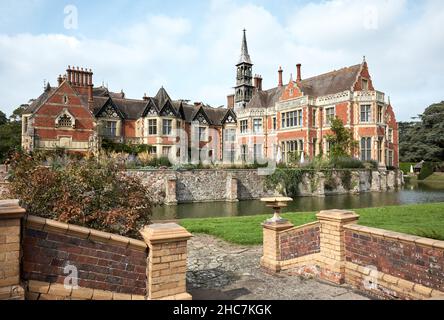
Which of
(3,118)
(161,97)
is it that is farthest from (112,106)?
(3,118)

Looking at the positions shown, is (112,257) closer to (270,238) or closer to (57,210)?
(57,210)

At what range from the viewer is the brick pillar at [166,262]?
3.97 metres

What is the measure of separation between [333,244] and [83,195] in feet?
14.9

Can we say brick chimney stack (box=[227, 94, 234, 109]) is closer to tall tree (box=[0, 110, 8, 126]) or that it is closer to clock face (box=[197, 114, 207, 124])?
clock face (box=[197, 114, 207, 124])

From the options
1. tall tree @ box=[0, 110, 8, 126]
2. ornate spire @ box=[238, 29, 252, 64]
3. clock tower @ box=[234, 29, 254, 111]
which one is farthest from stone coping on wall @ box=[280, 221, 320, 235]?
tall tree @ box=[0, 110, 8, 126]

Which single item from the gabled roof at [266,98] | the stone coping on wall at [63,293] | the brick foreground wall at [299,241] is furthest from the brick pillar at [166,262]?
the gabled roof at [266,98]

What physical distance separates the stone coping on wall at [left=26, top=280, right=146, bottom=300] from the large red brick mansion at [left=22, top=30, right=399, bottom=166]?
2671 centimetres

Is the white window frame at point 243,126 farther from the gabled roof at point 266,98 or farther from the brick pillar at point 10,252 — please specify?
the brick pillar at point 10,252

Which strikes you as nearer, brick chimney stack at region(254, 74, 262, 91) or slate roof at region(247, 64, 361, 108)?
slate roof at region(247, 64, 361, 108)

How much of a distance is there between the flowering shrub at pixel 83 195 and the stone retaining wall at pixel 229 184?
52.0 feet

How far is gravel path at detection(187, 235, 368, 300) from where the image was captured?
16.9ft

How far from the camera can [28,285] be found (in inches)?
131
